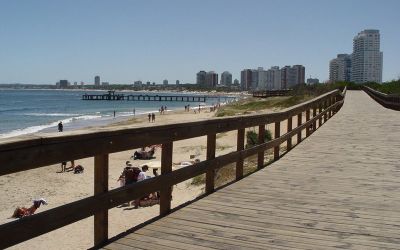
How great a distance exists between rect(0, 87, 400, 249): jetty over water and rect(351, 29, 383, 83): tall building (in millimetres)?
129779

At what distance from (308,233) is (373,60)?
13562 cm

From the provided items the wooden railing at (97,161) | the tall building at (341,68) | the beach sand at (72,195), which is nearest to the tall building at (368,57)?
the tall building at (341,68)

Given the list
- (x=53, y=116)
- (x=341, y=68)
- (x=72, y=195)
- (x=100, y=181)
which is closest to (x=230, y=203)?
(x=100, y=181)

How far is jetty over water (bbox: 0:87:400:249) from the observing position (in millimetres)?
3021

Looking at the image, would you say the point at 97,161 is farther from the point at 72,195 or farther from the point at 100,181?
the point at 72,195

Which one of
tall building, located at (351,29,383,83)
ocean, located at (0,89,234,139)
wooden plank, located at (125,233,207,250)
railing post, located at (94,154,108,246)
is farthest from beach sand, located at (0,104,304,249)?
tall building, located at (351,29,383,83)

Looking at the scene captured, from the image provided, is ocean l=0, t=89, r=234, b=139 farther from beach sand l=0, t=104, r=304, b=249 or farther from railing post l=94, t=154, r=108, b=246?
railing post l=94, t=154, r=108, b=246

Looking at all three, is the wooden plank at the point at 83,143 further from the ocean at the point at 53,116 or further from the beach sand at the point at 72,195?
the ocean at the point at 53,116

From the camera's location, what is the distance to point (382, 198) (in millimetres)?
5508

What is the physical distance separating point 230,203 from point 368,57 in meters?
134

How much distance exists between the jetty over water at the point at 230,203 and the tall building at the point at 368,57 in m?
130

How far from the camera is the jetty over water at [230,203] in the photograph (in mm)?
3021

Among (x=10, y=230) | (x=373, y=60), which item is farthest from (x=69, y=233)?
(x=373, y=60)

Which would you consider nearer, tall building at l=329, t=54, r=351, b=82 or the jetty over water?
the jetty over water
